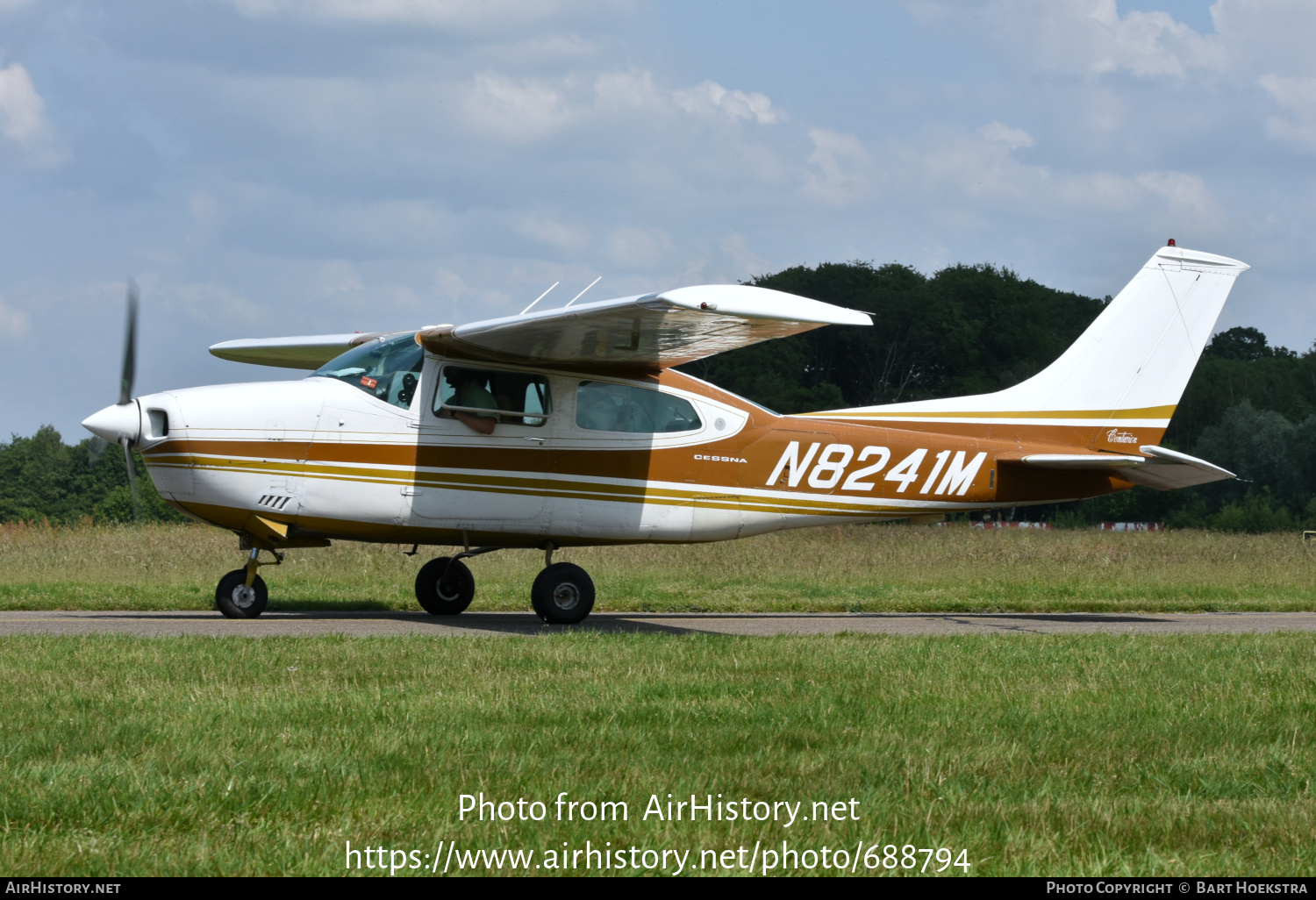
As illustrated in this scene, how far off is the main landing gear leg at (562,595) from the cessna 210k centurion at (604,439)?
0.06ft

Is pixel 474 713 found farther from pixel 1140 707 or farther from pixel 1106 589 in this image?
pixel 1106 589

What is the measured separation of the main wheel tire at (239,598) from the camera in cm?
1095

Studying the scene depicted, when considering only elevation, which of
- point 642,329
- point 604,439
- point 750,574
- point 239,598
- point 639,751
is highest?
point 642,329

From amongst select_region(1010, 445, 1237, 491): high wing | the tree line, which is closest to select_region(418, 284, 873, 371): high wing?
select_region(1010, 445, 1237, 491): high wing

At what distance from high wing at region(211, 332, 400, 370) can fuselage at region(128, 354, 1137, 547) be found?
9.20ft

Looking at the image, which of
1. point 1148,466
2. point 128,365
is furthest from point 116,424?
point 1148,466

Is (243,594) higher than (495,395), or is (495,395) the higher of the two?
(495,395)

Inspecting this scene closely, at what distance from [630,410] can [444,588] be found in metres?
2.85

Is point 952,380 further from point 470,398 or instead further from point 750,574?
point 470,398

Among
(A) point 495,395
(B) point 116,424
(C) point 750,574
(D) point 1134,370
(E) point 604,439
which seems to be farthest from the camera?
(C) point 750,574

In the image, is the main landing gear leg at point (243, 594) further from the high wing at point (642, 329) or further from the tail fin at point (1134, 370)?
the tail fin at point (1134, 370)

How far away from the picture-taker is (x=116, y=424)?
10023 millimetres

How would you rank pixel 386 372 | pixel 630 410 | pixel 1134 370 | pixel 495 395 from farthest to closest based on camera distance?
pixel 1134 370 < pixel 630 410 < pixel 495 395 < pixel 386 372

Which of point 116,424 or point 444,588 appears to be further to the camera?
point 444,588
